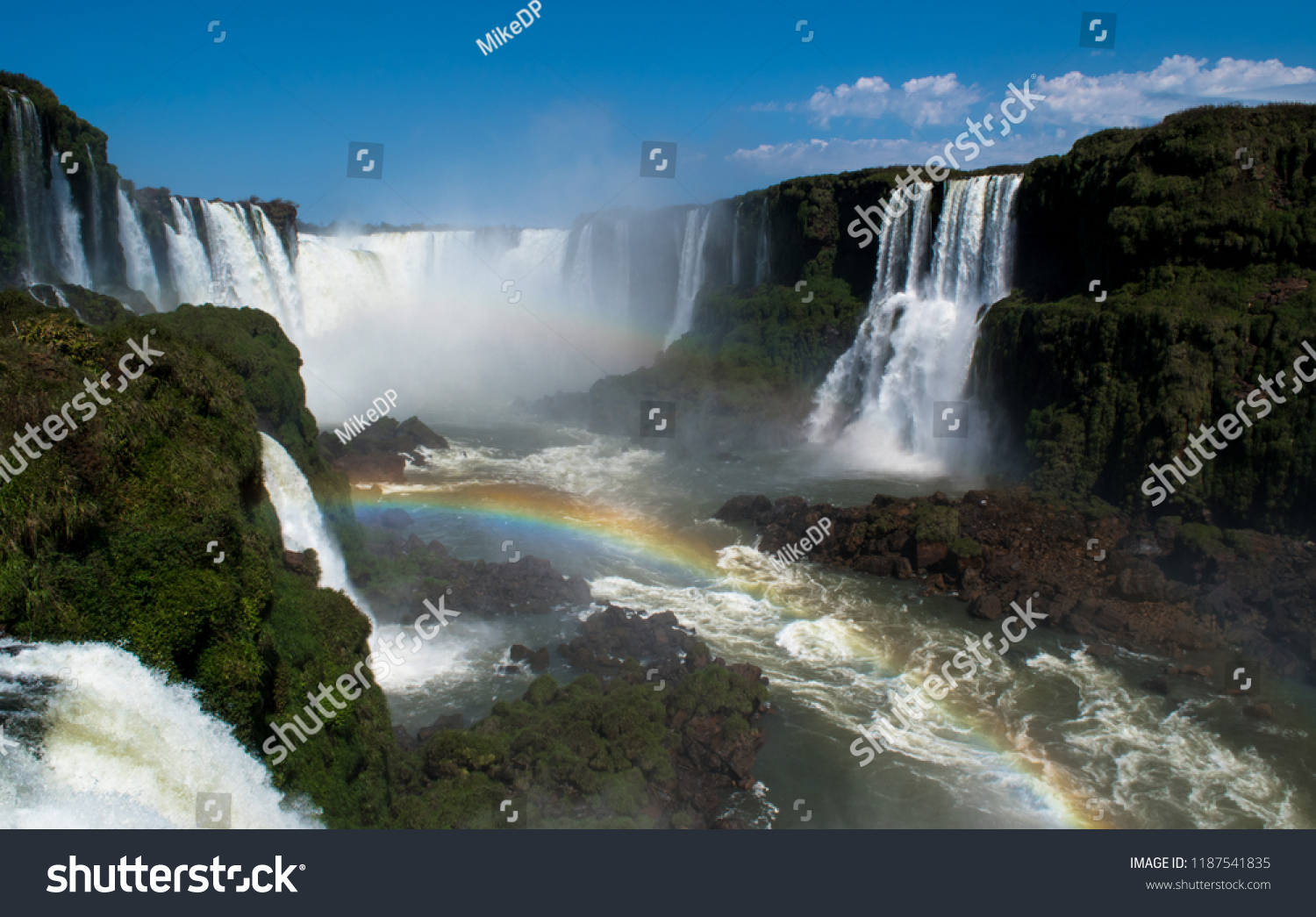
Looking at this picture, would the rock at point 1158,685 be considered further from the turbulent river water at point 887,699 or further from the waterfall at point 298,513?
the waterfall at point 298,513

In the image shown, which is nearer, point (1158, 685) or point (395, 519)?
point (1158, 685)

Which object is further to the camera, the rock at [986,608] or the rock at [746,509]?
the rock at [746,509]

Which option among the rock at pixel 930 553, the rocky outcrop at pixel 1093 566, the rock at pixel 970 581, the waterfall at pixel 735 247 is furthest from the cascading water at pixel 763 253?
the rock at pixel 970 581

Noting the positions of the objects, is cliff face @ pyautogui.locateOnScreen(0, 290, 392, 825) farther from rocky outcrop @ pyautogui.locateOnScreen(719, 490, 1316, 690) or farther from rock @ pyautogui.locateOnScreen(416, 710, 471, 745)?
rocky outcrop @ pyautogui.locateOnScreen(719, 490, 1316, 690)

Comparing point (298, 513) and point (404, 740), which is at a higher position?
point (298, 513)

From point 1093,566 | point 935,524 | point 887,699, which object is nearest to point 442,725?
point 887,699

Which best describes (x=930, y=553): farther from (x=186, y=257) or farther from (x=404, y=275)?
(x=404, y=275)

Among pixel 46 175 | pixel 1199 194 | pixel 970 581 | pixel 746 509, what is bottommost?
pixel 970 581

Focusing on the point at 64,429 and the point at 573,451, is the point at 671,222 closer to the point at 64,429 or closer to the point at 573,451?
the point at 573,451
